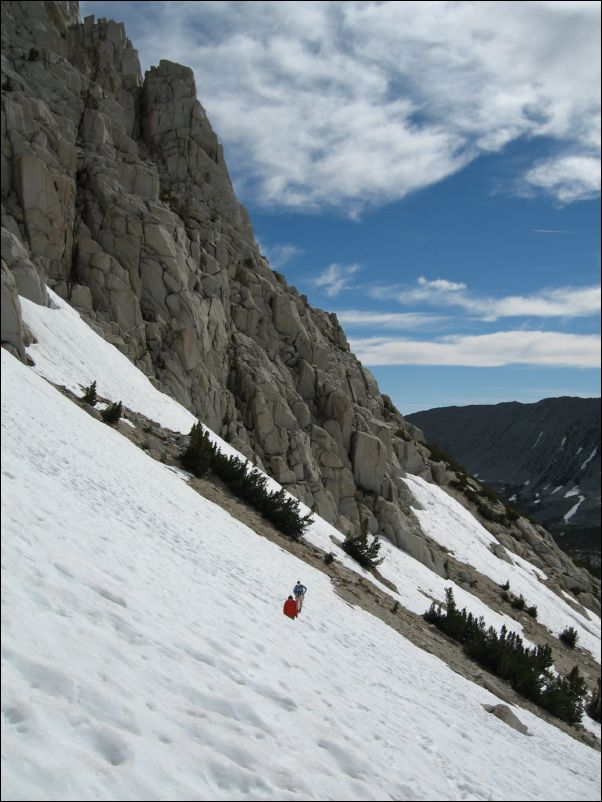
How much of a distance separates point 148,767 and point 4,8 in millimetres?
39514

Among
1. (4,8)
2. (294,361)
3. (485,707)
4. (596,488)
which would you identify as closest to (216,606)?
(485,707)

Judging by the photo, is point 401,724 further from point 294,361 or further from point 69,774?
point 294,361

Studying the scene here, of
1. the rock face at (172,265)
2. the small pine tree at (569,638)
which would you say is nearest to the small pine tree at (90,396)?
the rock face at (172,265)

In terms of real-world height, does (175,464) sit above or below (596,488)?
below

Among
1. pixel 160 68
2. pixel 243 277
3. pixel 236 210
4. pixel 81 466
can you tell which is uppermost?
pixel 160 68

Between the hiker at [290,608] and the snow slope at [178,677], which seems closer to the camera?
the snow slope at [178,677]

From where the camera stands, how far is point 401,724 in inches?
328

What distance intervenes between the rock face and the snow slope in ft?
22.9

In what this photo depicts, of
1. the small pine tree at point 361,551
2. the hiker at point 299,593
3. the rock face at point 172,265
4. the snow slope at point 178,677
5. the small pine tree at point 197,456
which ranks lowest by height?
the snow slope at point 178,677

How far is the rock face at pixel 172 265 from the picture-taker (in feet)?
79.1

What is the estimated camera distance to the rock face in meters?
24.1

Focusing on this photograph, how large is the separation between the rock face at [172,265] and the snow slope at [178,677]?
6980mm

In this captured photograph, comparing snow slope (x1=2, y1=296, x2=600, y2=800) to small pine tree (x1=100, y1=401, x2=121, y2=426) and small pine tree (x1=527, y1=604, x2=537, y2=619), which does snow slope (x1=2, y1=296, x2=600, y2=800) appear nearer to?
small pine tree (x1=100, y1=401, x2=121, y2=426)

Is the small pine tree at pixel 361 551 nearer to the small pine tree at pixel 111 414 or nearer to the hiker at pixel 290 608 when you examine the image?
the small pine tree at pixel 111 414
